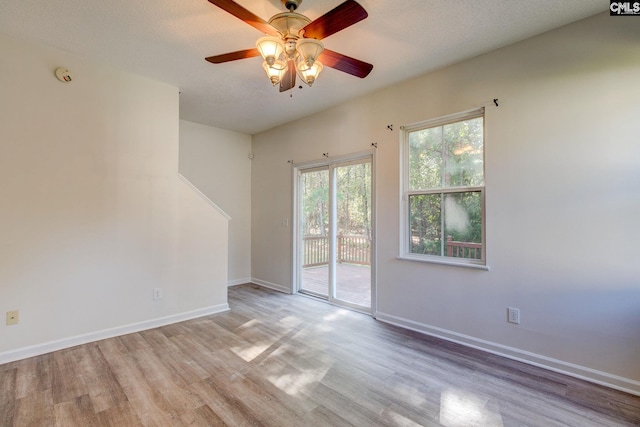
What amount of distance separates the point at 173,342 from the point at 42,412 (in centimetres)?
109

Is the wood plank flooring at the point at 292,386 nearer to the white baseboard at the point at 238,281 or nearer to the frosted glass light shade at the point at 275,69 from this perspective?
the white baseboard at the point at 238,281

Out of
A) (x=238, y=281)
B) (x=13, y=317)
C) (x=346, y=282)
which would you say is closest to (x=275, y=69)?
(x=13, y=317)

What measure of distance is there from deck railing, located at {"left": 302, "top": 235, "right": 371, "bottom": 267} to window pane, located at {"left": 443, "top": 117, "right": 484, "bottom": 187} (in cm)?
132

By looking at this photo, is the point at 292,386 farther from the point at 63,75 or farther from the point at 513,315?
the point at 63,75

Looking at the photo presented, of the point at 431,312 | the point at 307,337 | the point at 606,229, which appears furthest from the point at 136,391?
the point at 606,229

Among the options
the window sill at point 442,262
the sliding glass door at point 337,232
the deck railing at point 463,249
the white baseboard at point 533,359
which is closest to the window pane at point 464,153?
the deck railing at point 463,249

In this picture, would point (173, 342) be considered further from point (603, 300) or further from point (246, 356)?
point (603, 300)

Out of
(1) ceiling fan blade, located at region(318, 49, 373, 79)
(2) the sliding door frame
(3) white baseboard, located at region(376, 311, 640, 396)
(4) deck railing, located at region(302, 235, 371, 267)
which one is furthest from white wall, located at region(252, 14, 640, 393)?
(1) ceiling fan blade, located at region(318, 49, 373, 79)

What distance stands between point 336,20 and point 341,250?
9.72 ft

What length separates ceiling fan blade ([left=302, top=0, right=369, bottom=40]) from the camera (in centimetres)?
161

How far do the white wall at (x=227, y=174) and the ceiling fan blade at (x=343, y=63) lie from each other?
3.31 meters

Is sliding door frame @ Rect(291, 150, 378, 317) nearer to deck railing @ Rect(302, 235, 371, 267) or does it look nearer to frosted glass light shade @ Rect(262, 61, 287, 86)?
deck railing @ Rect(302, 235, 371, 267)

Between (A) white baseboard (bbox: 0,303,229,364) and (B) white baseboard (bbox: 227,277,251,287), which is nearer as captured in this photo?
(A) white baseboard (bbox: 0,303,229,364)

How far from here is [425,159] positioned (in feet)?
10.7
